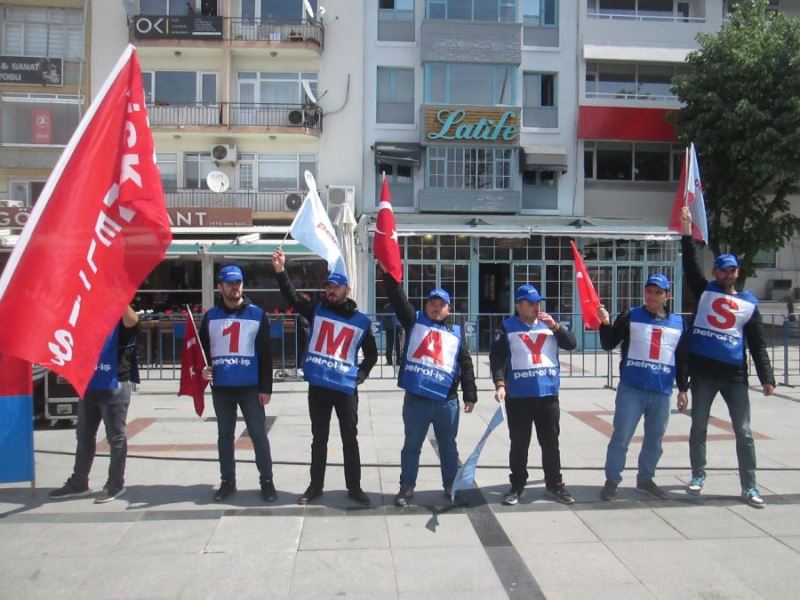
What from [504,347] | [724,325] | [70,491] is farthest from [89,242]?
[724,325]

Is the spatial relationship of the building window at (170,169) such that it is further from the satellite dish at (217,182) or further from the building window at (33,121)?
the building window at (33,121)

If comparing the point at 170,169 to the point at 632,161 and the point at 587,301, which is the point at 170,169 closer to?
the point at 632,161

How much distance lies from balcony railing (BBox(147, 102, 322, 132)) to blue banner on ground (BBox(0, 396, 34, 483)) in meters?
16.9

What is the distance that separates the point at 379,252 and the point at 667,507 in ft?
10.2

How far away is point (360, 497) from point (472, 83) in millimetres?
17846

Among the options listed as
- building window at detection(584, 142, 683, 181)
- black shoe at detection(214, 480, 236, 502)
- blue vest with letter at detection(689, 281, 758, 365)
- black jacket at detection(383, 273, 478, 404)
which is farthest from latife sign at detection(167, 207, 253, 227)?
blue vest with letter at detection(689, 281, 758, 365)

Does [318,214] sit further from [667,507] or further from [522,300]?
[667,507]

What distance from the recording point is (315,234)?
20.9ft

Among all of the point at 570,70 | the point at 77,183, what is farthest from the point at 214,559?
the point at 570,70

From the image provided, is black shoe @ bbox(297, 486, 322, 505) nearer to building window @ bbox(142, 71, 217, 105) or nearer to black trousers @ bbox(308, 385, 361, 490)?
black trousers @ bbox(308, 385, 361, 490)

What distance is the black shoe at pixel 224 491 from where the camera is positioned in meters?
5.66

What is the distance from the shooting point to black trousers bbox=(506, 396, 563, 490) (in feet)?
18.4

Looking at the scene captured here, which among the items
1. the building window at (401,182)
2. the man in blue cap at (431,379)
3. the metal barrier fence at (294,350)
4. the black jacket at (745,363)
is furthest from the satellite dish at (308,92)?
the black jacket at (745,363)

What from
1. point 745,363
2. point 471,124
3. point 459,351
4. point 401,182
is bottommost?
point 745,363
